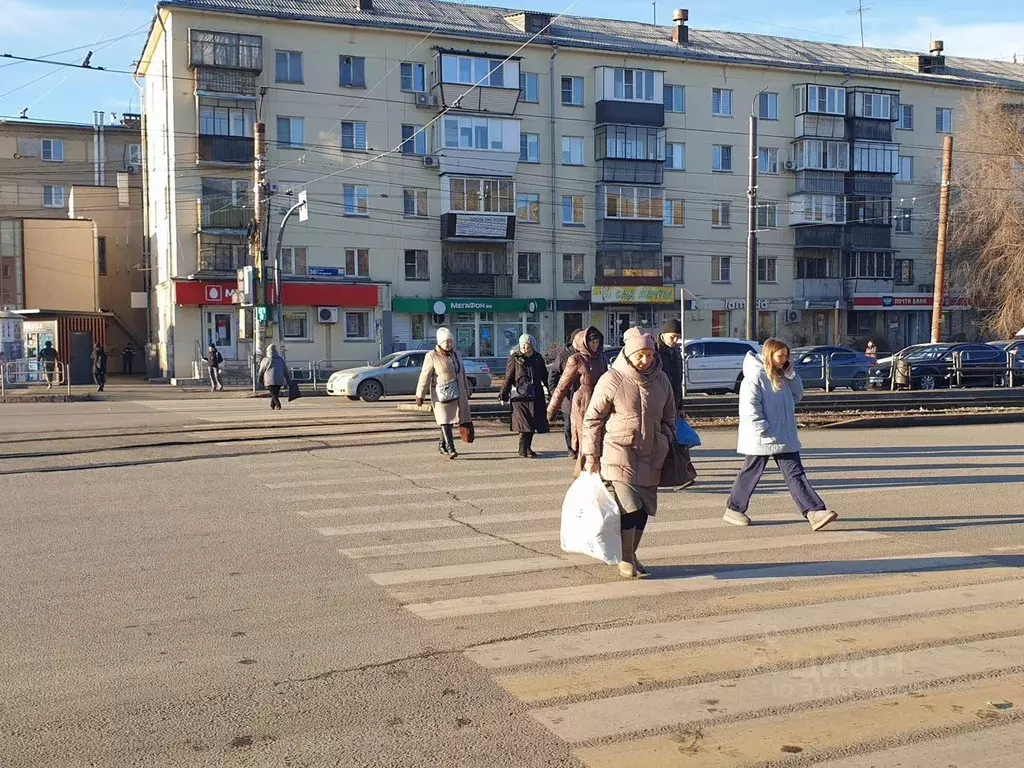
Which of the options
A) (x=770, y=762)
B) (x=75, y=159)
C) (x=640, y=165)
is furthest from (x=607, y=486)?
(x=75, y=159)

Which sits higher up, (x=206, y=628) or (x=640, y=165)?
(x=640, y=165)

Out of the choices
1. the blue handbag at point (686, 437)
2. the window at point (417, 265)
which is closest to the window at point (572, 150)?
the window at point (417, 265)

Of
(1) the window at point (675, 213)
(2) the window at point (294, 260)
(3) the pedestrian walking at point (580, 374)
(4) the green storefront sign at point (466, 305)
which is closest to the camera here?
(3) the pedestrian walking at point (580, 374)

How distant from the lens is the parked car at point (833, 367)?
31.8m

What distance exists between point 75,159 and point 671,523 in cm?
6128

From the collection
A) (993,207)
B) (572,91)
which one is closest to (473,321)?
(572,91)

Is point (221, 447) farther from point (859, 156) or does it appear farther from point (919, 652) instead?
point (859, 156)

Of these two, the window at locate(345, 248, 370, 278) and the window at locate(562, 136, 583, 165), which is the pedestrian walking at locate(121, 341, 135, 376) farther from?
the window at locate(562, 136, 583, 165)

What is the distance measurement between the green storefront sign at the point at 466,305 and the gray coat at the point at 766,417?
39705mm

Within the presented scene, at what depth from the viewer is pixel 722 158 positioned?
55.3m

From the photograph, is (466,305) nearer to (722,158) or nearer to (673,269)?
(673,269)

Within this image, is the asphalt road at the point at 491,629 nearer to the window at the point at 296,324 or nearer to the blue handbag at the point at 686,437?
the blue handbag at the point at 686,437

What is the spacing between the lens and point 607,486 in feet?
25.0

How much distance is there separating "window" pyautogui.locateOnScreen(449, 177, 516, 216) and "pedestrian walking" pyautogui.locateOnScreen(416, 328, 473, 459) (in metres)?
35.6
